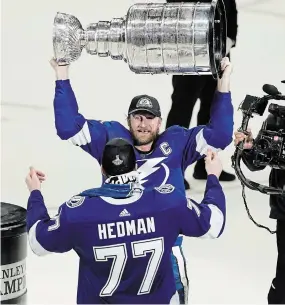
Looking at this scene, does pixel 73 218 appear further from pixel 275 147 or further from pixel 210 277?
pixel 210 277

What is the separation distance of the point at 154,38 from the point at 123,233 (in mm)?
715

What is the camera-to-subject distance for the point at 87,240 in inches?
96.7

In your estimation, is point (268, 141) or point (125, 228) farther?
point (268, 141)

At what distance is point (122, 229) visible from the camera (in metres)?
2.44

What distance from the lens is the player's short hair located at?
2467mm

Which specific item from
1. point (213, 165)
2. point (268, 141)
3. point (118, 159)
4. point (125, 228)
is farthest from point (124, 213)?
point (268, 141)

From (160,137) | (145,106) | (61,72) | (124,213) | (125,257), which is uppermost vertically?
(61,72)

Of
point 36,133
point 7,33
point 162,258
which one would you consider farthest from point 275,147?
point 7,33

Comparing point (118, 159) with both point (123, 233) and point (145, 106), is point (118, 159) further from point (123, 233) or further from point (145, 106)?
point (145, 106)

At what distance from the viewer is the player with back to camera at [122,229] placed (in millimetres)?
2445

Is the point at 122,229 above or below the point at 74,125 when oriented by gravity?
below

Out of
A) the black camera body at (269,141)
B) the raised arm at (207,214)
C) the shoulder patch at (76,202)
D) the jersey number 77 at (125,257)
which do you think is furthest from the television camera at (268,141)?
the shoulder patch at (76,202)

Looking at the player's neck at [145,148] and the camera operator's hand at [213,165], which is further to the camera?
the player's neck at [145,148]

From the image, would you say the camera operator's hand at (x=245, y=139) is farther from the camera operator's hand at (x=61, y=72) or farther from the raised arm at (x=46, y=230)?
the raised arm at (x=46, y=230)
